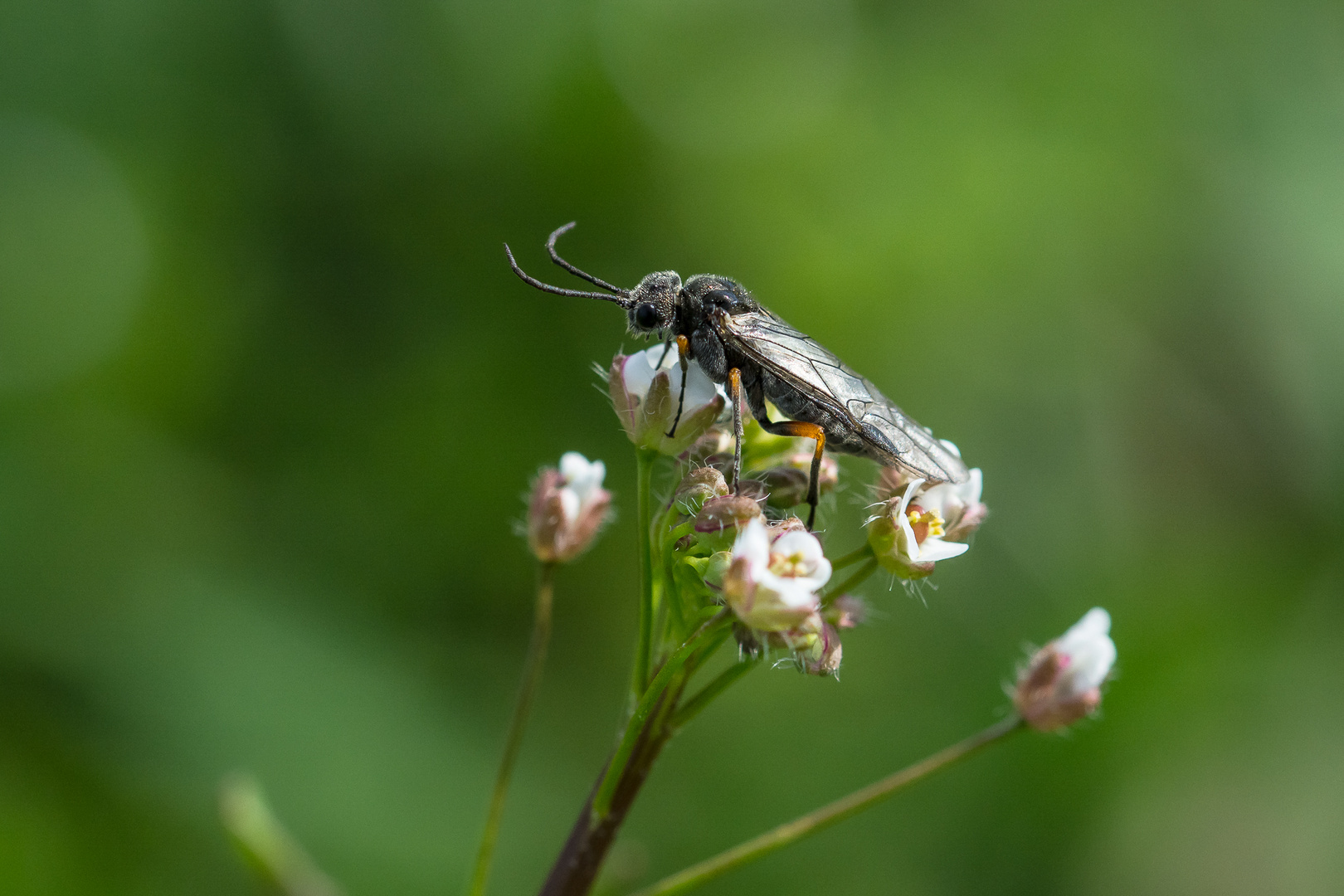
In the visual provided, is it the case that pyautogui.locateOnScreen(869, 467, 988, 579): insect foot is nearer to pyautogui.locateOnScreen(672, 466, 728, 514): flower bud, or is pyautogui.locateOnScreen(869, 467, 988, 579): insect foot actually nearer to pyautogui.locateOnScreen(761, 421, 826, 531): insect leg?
pyautogui.locateOnScreen(761, 421, 826, 531): insect leg

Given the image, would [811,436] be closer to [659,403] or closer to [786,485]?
[786,485]

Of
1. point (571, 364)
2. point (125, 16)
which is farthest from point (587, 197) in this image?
point (125, 16)

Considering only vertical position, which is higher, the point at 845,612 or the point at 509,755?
the point at 845,612

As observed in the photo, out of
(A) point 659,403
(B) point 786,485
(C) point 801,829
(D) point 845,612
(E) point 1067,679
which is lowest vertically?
(C) point 801,829

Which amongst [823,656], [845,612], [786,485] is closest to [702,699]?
[823,656]

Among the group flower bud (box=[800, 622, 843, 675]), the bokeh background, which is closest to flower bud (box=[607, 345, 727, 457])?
flower bud (box=[800, 622, 843, 675])

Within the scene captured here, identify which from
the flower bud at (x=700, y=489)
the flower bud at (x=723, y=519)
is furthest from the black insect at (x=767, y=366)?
the flower bud at (x=723, y=519)

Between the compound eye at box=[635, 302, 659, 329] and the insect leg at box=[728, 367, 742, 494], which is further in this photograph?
the compound eye at box=[635, 302, 659, 329]
